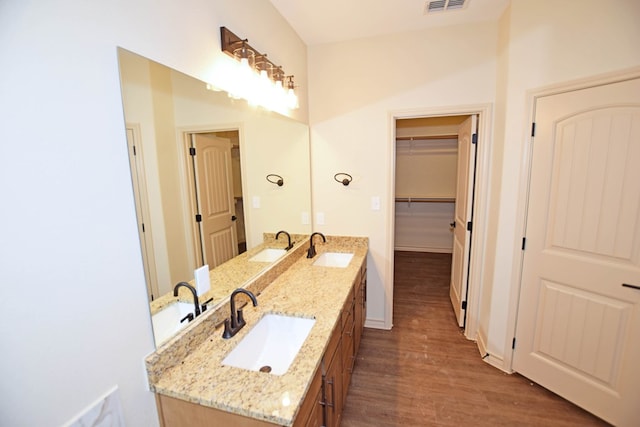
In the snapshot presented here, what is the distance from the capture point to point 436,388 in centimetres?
223

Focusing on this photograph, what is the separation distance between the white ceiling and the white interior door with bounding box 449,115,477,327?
33.1 inches

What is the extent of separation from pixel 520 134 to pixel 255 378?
94.7 inches

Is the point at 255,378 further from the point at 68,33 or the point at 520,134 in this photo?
the point at 520,134

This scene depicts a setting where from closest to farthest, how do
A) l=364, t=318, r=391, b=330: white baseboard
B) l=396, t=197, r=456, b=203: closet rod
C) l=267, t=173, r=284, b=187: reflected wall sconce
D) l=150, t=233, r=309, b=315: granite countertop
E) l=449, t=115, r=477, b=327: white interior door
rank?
l=150, t=233, r=309, b=315: granite countertop, l=267, t=173, r=284, b=187: reflected wall sconce, l=449, t=115, r=477, b=327: white interior door, l=364, t=318, r=391, b=330: white baseboard, l=396, t=197, r=456, b=203: closet rod

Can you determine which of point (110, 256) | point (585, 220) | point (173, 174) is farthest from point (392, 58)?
point (110, 256)

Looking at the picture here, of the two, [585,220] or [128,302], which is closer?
[128,302]

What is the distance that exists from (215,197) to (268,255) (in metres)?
0.75

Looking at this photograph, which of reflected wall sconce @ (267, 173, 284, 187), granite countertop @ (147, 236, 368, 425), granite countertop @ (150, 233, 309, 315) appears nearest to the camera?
granite countertop @ (147, 236, 368, 425)

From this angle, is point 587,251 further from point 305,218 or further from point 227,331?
point 227,331

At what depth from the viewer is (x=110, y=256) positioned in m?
0.94

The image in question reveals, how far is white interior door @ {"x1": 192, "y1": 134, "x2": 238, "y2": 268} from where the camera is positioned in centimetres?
151

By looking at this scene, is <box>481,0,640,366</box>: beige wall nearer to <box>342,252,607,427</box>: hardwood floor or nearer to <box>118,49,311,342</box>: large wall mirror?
<box>342,252,607,427</box>: hardwood floor

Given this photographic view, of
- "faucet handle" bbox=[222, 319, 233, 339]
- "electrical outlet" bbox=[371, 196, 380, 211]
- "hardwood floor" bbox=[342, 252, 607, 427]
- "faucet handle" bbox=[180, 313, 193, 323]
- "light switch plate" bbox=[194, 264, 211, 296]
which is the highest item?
"electrical outlet" bbox=[371, 196, 380, 211]

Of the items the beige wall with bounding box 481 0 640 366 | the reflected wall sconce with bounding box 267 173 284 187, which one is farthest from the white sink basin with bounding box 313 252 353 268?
the beige wall with bounding box 481 0 640 366
